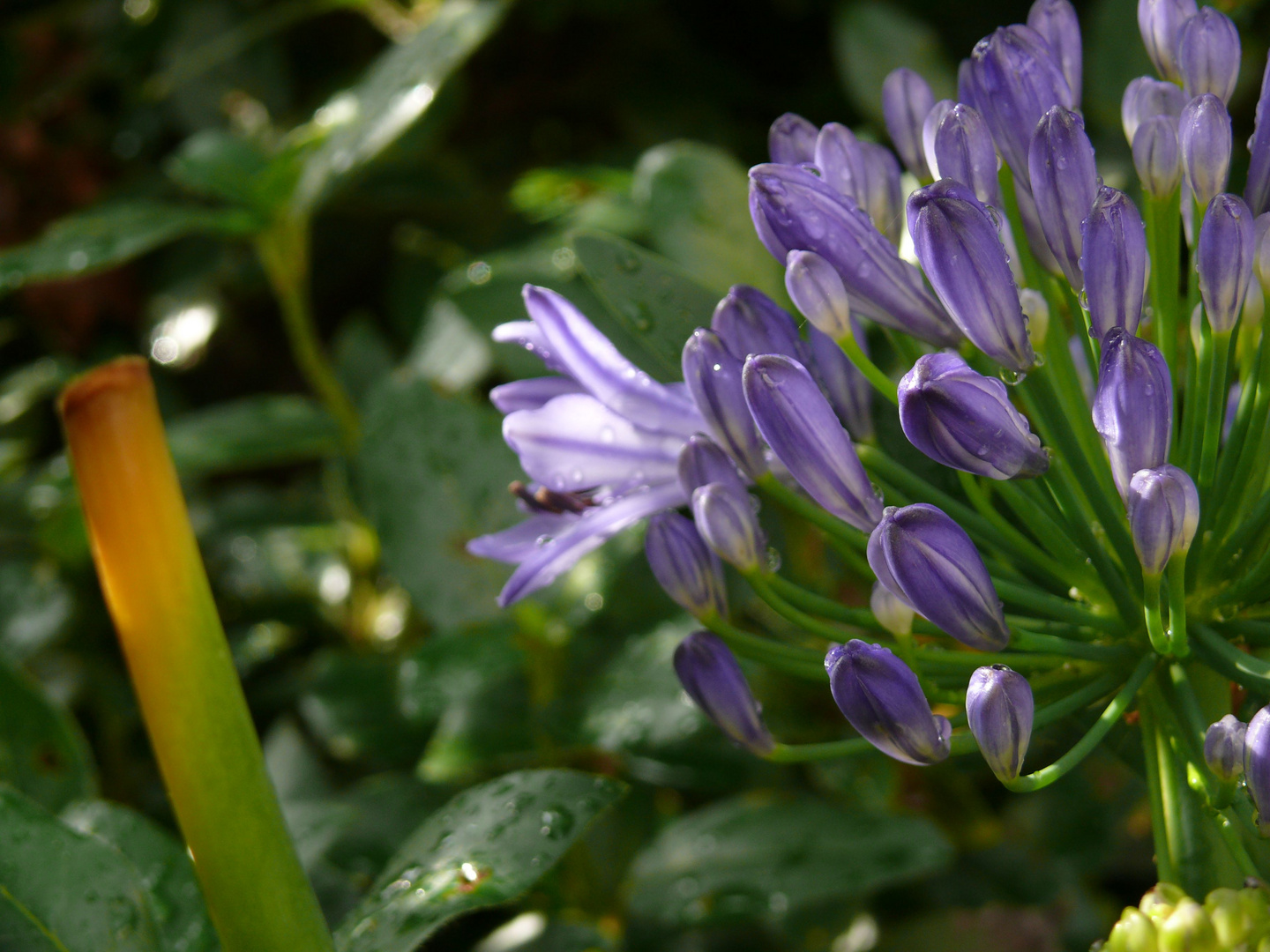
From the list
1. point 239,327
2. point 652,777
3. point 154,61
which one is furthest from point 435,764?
point 154,61

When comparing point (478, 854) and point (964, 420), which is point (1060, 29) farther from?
point (478, 854)

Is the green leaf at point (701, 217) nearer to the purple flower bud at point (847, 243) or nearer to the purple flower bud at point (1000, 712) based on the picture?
the purple flower bud at point (847, 243)

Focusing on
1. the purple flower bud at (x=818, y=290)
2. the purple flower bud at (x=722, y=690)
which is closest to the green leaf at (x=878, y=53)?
the purple flower bud at (x=818, y=290)

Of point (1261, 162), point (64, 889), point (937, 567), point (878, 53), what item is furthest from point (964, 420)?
point (878, 53)

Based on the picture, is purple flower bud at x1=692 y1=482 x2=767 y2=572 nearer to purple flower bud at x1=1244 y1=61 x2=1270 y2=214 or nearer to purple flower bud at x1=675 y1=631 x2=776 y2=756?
purple flower bud at x1=675 y1=631 x2=776 y2=756

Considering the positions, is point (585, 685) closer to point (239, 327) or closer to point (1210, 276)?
point (1210, 276)

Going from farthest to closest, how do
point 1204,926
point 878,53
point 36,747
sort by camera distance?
point 878,53 < point 36,747 < point 1204,926

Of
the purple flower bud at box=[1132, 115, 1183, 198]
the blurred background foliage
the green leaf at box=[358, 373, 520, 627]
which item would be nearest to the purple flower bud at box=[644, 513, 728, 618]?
the blurred background foliage
